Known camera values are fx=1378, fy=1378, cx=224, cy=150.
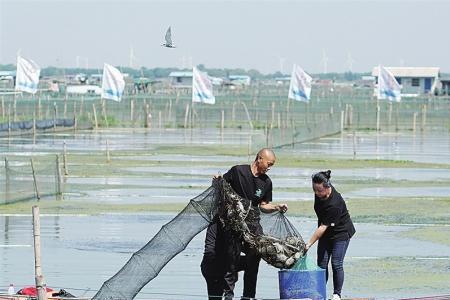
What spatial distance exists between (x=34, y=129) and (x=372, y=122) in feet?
126

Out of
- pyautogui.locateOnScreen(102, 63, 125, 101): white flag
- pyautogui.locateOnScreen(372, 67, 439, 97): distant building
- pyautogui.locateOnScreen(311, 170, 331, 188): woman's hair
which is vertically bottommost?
pyautogui.locateOnScreen(372, 67, 439, 97): distant building

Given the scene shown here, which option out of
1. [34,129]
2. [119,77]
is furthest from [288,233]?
[119,77]

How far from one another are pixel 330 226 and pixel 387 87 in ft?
255

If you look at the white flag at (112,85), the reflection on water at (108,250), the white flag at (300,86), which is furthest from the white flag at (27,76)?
the reflection on water at (108,250)

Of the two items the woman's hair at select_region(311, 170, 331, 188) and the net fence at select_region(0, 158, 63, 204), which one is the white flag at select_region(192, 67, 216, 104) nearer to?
the net fence at select_region(0, 158, 63, 204)

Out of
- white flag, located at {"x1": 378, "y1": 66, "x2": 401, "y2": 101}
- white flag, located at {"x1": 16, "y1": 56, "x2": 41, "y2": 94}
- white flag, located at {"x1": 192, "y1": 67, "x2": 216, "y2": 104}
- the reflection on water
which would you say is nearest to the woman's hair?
the reflection on water

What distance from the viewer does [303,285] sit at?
1587 cm

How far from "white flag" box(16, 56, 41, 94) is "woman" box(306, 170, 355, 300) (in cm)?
6546

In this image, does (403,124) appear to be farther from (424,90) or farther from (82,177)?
(424,90)

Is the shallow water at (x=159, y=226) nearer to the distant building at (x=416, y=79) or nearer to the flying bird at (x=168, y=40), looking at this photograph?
the flying bird at (x=168, y=40)

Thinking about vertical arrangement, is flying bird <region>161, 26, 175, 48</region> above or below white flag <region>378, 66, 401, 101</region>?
Result: above

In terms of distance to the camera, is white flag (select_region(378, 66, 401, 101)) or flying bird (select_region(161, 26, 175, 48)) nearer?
flying bird (select_region(161, 26, 175, 48))

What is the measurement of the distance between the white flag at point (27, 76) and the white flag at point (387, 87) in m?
23.9

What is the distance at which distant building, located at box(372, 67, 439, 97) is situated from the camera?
620 ft
